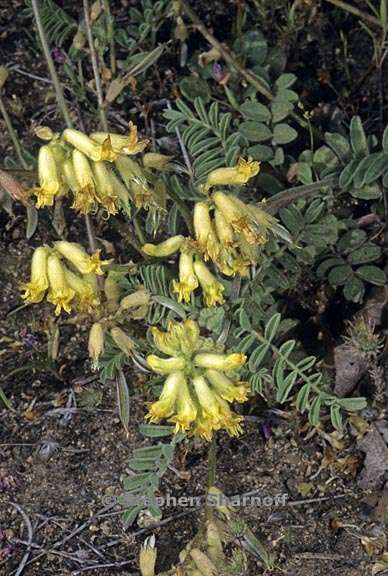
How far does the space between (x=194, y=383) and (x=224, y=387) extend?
0.08 metres

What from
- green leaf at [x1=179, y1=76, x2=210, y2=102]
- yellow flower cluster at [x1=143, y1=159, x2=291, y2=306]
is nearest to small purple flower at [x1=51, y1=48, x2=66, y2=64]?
green leaf at [x1=179, y1=76, x2=210, y2=102]

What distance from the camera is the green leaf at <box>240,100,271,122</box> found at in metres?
3.12

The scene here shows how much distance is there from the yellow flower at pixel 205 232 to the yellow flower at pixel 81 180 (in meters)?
0.26

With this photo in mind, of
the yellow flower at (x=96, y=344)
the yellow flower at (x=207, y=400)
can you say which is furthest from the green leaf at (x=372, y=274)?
the yellow flower at (x=96, y=344)

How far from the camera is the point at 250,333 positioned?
277 cm

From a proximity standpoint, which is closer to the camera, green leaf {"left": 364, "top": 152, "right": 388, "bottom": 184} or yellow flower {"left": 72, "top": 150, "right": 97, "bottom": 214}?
yellow flower {"left": 72, "top": 150, "right": 97, "bottom": 214}

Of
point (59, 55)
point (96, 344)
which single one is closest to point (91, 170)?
point (96, 344)

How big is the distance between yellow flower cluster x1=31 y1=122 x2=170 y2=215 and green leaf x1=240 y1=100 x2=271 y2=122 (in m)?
0.77

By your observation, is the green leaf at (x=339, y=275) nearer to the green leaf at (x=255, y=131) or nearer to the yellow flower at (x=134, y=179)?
the green leaf at (x=255, y=131)

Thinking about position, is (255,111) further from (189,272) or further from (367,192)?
(189,272)

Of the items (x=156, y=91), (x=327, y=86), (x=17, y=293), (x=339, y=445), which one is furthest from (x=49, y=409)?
(x=327, y=86)

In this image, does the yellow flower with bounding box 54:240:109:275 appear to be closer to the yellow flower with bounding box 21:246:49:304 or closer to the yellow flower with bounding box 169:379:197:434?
the yellow flower with bounding box 21:246:49:304

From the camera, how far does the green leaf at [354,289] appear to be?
2930 mm

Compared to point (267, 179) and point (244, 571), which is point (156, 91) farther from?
point (244, 571)
